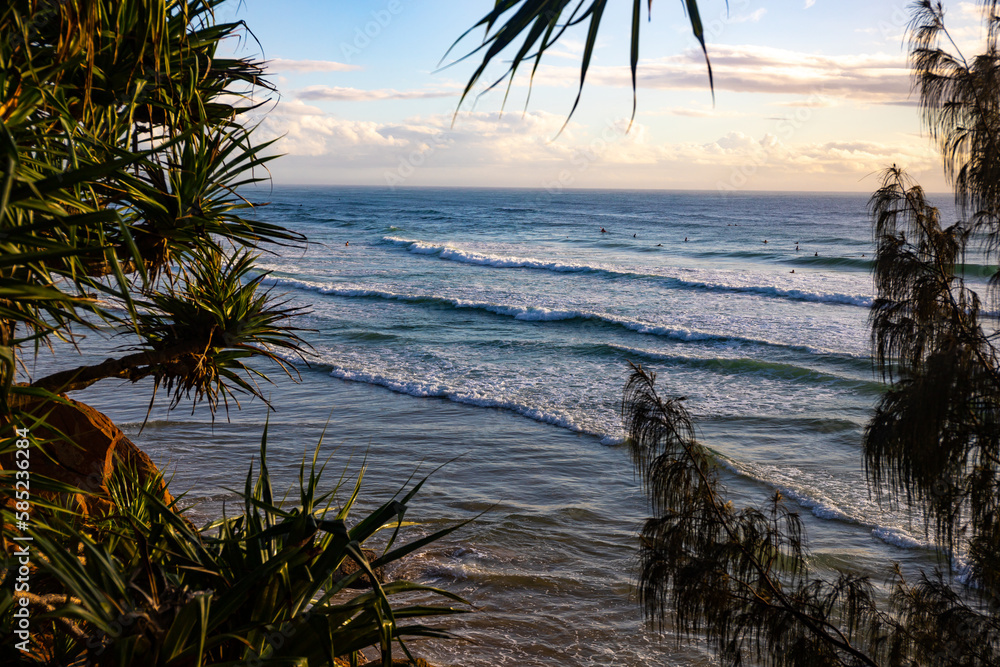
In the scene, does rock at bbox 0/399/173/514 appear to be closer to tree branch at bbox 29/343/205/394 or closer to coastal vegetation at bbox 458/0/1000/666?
tree branch at bbox 29/343/205/394

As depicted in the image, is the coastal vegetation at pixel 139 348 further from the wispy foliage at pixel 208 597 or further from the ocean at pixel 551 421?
the ocean at pixel 551 421

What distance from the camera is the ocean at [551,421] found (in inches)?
254

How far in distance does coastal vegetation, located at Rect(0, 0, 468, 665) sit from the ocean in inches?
23.3

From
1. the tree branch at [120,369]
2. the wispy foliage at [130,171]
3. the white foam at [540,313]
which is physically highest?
the wispy foliage at [130,171]

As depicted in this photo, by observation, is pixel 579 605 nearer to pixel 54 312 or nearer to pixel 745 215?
pixel 54 312

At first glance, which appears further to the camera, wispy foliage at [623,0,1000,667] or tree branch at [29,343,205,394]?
tree branch at [29,343,205,394]

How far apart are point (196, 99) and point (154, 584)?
2.58 m

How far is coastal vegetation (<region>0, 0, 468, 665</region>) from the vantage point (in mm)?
2256

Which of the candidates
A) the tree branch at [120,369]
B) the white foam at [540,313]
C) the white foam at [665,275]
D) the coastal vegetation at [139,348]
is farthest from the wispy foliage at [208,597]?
the white foam at [665,275]

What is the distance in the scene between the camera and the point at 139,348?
4227mm

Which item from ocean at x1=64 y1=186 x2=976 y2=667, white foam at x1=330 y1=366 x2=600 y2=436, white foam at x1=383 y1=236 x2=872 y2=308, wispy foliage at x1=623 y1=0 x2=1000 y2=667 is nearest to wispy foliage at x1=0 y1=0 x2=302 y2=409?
ocean at x1=64 y1=186 x2=976 y2=667

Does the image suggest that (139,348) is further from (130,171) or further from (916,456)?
(916,456)

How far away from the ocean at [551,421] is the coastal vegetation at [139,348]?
591 millimetres

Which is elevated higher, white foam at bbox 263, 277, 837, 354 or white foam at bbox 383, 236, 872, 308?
white foam at bbox 383, 236, 872, 308
